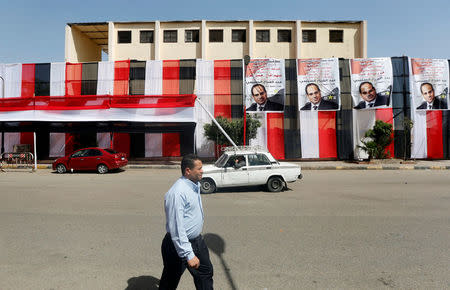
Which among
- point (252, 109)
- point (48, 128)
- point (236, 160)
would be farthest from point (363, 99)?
point (48, 128)

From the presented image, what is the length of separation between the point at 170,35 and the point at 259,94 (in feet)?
43.5

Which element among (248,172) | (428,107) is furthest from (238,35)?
(248,172)

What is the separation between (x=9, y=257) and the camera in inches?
177

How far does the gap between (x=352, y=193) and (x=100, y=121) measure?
16.5 meters

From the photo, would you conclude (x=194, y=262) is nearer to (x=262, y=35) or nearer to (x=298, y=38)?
(x=298, y=38)

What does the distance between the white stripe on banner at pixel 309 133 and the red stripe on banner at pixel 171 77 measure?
33.0 feet

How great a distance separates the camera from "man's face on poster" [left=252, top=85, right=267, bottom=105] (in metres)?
22.9

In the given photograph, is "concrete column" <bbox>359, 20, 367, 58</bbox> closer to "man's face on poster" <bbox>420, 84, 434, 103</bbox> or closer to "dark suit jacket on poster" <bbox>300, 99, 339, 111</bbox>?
"man's face on poster" <bbox>420, 84, 434, 103</bbox>

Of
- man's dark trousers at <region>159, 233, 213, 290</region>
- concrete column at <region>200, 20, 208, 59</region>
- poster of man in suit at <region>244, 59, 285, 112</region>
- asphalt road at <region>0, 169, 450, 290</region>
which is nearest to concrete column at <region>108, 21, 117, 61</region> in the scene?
concrete column at <region>200, 20, 208, 59</region>

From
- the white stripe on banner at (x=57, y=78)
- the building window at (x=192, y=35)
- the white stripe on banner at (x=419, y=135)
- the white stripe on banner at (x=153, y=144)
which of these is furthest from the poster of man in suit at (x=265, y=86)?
the white stripe on banner at (x=57, y=78)

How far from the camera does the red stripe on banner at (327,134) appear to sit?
22.7 metres

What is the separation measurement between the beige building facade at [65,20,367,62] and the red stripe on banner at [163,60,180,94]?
6.22 m

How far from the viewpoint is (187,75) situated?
24156 millimetres

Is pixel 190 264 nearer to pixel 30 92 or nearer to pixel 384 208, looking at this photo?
pixel 384 208
